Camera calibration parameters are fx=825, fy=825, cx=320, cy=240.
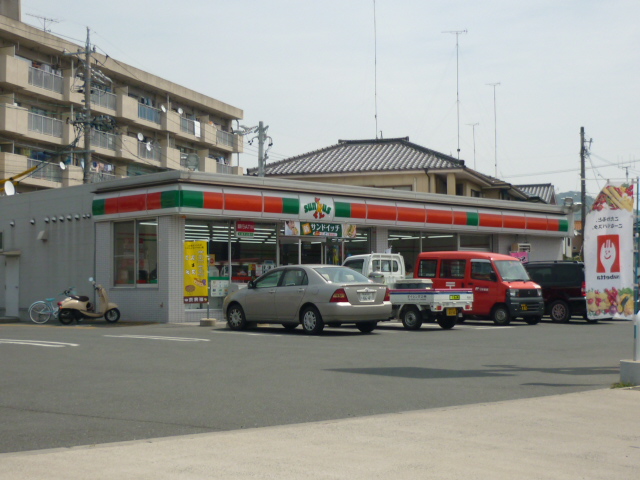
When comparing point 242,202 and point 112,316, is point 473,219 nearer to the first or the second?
point 242,202

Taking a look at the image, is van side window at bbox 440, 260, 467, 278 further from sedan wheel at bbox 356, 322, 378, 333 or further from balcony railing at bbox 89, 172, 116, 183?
balcony railing at bbox 89, 172, 116, 183

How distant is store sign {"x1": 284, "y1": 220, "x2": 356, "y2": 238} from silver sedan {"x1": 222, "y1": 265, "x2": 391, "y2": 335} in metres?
7.54

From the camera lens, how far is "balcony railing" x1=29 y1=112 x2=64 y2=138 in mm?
43713

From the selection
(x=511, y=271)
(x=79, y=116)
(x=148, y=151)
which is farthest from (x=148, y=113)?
(x=511, y=271)

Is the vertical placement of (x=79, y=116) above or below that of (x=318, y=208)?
above

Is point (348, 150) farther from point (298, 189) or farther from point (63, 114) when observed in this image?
point (298, 189)

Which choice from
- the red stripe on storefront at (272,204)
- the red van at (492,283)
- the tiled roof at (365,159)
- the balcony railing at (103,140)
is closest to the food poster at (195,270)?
the red stripe on storefront at (272,204)

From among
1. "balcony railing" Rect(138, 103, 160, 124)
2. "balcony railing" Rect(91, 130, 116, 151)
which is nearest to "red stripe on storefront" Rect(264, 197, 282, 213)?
"balcony railing" Rect(91, 130, 116, 151)

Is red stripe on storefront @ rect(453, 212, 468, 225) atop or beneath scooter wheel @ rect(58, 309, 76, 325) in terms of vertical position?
atop

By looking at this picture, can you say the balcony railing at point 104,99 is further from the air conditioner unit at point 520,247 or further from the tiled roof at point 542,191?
the tiled roof at point 542,191

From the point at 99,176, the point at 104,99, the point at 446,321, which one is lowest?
the point at 446,321

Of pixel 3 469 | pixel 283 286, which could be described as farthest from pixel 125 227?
pixel 3 469

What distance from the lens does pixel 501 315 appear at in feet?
78.9

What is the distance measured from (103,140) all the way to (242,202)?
2523cm
